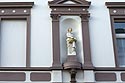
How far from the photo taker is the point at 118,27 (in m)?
12.9

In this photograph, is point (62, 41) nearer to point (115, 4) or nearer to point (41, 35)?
point (41, 35)

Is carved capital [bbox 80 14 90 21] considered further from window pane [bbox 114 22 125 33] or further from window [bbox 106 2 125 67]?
window pane [bbox 114 22 125 33]

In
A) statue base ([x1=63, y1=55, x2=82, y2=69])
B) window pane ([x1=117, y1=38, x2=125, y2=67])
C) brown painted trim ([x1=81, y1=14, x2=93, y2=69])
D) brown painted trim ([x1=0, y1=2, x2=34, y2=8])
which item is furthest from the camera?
brown painted trim ([x1=0, y1=2, x2=34, y2=8])

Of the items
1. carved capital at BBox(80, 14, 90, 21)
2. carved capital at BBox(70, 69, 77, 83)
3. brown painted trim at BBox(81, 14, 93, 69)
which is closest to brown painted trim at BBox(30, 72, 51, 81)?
carved capital at BBox(70, 69, 77, 83)

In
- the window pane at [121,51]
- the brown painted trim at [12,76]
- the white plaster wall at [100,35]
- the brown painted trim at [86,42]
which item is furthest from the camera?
the window pane at [121,51]

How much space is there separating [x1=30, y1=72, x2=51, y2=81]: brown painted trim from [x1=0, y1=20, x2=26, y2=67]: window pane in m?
0.59

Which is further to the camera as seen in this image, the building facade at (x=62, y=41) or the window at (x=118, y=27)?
the window at (x=118, y=27)

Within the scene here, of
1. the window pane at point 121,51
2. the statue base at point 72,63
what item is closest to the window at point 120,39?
the window pane at point 121,51

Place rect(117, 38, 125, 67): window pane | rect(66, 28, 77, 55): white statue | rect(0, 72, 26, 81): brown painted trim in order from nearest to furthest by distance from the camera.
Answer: rect(0, 72, 26, 81): brown painted trim → rect(66, 28, 77, 55): white statue → rect(117, 38, 125, 67): window pane

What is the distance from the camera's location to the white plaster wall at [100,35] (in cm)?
1216

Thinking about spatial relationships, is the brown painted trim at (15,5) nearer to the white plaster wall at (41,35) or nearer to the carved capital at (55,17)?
the white plaster wall at (41,35)

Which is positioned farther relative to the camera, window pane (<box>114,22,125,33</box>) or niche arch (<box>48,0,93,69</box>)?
window pane (<box>114,22,125,33</box>)

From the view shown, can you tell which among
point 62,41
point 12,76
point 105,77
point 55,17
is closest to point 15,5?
point 55,17

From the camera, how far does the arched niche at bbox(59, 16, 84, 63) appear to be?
12.2 m
